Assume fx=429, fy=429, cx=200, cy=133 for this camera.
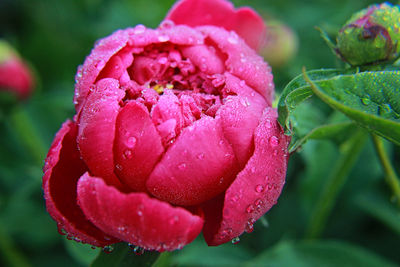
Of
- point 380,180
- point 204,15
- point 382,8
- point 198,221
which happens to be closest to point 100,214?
point 198,221

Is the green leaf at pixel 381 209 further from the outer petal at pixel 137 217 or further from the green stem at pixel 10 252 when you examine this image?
the green stem at pixel 10 252

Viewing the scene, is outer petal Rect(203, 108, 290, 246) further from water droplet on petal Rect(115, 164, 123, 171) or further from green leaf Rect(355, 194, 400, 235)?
green leaf Rect(355, 194, 400, 235)

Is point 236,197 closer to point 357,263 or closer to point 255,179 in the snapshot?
point 255,179

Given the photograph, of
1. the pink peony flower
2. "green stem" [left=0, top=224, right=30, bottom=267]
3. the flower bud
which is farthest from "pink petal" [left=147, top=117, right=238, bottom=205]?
"green stem" [left=0, top=224, right=30, bottom=267]

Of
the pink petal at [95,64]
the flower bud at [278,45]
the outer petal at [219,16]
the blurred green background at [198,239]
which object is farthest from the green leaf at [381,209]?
the pink petal at [95,64]

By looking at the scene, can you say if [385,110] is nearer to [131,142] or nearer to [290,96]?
[290,96]

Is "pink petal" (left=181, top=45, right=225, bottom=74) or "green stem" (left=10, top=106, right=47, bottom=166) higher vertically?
"pink petal" (left=181, top=45, right=225, bottom=74)
